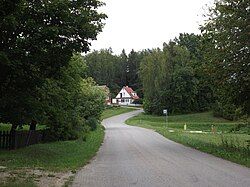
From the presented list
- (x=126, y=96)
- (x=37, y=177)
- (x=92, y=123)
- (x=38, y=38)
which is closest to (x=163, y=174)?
(x=37, y=177)

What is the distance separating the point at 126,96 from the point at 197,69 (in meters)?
120

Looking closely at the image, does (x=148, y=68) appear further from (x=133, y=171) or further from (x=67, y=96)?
(x=133, y=171)

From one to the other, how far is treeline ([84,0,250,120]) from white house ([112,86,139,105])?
2.63 metres

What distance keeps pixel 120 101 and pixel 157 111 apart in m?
52.3

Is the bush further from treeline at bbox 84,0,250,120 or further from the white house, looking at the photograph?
the white house

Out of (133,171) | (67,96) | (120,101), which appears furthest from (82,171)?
(120,101)

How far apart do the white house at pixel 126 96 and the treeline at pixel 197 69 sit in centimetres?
263

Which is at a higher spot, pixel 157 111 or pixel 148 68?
pixel 148 68

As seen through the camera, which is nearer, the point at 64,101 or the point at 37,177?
the point at 37,177

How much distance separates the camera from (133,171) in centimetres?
1410

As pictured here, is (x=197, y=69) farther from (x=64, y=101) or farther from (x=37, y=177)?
(x=37, y=177)

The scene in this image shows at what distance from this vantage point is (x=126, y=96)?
477 ft

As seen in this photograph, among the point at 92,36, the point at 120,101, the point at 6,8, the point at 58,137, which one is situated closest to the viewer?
the point at 6,8

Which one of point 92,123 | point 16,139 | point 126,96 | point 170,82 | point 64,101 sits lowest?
point 16,139
